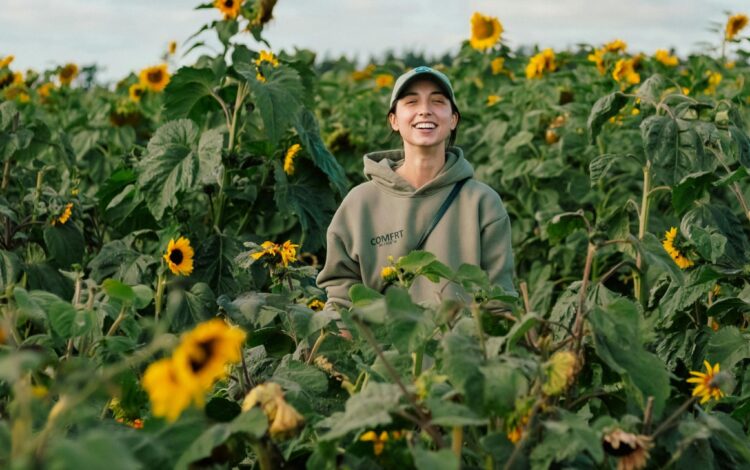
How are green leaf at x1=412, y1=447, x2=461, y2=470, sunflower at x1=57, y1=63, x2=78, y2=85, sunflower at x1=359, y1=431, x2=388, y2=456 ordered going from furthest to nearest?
sunflower at x1=57, y1=63, x2=78, y2=85 < sunflower at x1=359, y1=431, x2=388, y2=456 < green leaf at x1=412, y1=447, x2=461, y2=470

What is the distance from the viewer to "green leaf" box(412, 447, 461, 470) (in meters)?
1.30

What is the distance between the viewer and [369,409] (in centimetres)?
145

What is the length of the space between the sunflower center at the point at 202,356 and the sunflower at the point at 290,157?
8.65ft

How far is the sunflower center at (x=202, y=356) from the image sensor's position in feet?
3.72

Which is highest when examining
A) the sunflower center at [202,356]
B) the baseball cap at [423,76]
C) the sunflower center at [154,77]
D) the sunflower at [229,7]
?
the sunflower at [229,7]

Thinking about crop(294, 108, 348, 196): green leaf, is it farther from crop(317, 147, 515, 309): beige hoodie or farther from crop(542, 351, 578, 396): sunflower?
crop(542, 351, 578, 396): sunflower

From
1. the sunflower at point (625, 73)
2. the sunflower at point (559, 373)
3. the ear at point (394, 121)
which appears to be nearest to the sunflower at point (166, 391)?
the sunflower at point (559, 373)

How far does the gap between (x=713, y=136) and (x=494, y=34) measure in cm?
344

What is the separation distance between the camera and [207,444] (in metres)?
1.41

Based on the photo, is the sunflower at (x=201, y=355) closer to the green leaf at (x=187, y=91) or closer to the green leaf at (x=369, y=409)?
the green leaf at (x=369, y=409)

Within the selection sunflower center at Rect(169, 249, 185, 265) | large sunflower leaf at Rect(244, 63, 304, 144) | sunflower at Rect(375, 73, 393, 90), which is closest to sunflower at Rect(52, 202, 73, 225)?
sunflower center at Rect(169, 249, 185, 265)

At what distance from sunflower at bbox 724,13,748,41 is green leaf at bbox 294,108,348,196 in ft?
8.90

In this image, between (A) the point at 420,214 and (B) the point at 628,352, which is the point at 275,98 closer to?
(A) the point at 420,214

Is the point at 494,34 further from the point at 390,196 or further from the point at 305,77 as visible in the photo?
the point at 390,196
